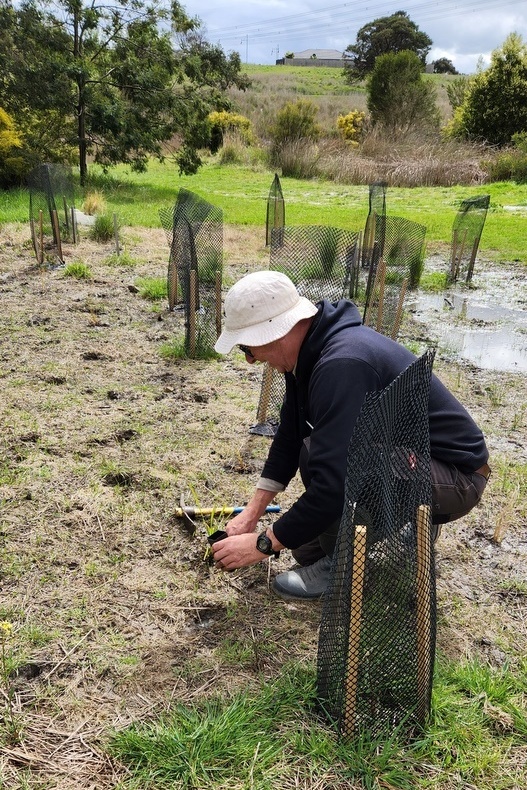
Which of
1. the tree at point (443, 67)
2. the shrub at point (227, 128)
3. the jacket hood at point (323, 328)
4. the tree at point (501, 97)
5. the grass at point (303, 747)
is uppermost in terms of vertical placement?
the tree at point (443, 67)

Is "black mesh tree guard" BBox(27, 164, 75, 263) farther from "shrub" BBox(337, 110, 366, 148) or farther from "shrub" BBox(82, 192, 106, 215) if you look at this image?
"shrub" BBox(337, 110, 366, 148)

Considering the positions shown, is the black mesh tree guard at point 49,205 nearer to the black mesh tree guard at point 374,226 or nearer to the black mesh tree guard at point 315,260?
the black mesh tree guard at point 374,226

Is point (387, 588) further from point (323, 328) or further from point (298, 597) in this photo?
point (323, 328)

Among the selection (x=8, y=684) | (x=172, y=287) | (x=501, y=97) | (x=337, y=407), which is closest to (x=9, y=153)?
(x=172, y=287)

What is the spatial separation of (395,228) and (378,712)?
6.11 m

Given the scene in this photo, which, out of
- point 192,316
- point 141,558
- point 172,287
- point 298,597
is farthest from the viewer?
point 172,287

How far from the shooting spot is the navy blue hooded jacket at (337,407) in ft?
6.12

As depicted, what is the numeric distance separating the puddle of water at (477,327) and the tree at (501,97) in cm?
1851

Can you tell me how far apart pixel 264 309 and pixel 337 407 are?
424 millimetres

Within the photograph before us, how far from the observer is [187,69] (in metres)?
16.5

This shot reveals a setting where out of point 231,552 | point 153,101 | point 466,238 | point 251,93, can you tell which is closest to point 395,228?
point 466,238

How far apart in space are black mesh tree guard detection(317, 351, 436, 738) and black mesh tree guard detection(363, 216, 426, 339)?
3.90m

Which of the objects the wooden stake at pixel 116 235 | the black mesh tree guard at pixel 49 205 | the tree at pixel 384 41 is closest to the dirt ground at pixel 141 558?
the black mesh tree guard at pixel 49 205

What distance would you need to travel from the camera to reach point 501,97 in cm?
2317
